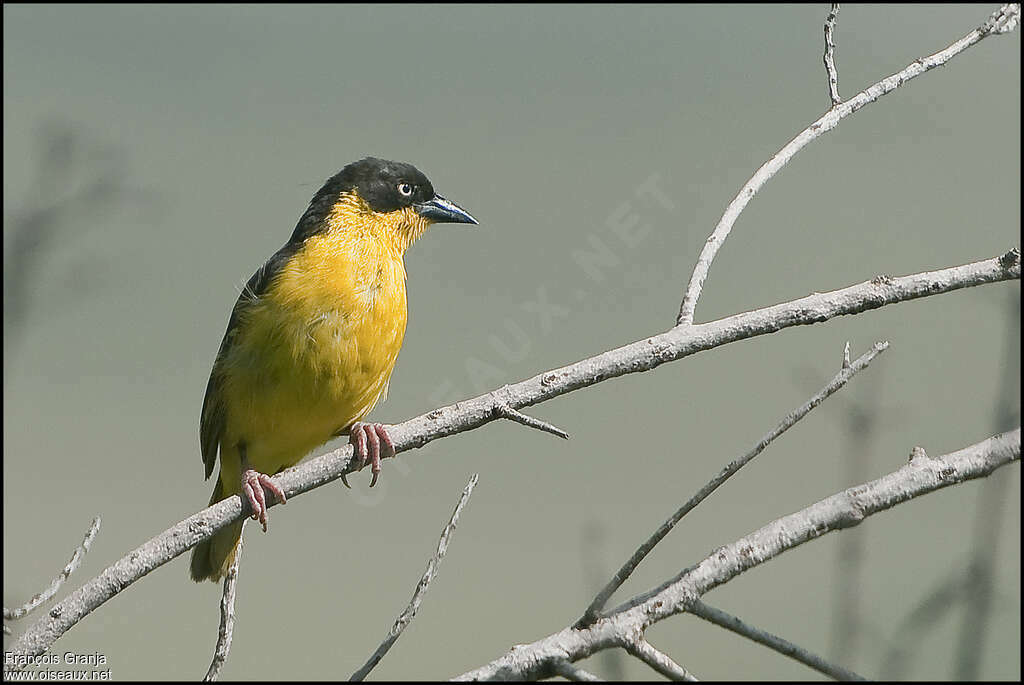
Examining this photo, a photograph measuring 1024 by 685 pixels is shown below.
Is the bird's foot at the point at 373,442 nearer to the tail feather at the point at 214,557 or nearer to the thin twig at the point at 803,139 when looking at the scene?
the tail feather at the point at 214,557

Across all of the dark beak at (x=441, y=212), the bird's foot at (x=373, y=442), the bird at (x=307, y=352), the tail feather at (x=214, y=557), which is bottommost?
the tail feather at (x=214, y=557)

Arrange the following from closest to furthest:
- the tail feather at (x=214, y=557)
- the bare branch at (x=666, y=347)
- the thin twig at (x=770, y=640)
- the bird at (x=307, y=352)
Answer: the thin twig at (x=770, y=640), the bare branch at (x=666, y=347), the bird at (x=307, y=352), the tail feather at (x=214, y=557)

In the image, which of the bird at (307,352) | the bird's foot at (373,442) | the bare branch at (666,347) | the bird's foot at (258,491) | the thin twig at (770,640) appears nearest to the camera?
the thin twig at (770,640)

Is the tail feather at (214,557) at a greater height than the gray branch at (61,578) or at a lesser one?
greater

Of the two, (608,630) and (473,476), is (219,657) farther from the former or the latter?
(608,630)

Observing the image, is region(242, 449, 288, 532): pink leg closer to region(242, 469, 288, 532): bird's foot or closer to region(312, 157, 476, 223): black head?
region(242, 469, 288, 532): bird's foot

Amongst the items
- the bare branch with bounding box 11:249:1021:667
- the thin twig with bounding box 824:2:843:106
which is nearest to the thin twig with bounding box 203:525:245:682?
the bare branch with bounding box 11:249:1021:667

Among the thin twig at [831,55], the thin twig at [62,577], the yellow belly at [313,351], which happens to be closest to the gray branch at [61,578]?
the thin twig at [62,577]
